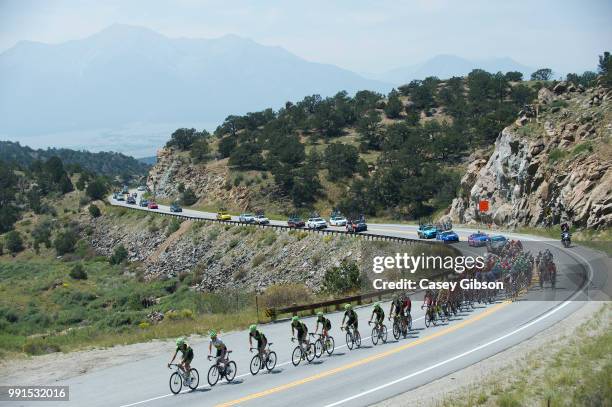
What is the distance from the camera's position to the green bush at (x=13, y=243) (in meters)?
101

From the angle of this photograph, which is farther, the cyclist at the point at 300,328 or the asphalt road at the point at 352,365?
the cyclist at the point at 300,328

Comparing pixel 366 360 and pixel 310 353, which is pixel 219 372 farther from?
pixel 366 360

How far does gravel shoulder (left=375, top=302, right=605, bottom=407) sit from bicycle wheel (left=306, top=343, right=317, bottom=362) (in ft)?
16.7

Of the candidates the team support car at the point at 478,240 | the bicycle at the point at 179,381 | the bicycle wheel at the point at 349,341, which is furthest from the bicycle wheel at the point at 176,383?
the team support car at the point at 478,240

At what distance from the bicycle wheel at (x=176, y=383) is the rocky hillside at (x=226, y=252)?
3358 cm

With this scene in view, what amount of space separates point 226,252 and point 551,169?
34.5 m

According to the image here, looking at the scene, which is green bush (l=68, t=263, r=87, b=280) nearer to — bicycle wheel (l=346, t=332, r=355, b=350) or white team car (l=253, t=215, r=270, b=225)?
white team car (l=253, t=215, r=270, b=225)

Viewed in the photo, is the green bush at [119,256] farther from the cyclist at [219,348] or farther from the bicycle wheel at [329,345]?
the cyclist at [219,348]

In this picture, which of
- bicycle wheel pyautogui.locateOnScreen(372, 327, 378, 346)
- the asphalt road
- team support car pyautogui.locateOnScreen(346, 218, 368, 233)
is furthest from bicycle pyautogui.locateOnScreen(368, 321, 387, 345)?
team support car pyautogui.locateOnScreen(346, 218, 368, 233)

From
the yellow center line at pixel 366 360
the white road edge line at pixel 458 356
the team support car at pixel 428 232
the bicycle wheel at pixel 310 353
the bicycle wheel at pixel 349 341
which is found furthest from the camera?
the team support car at pixel 428 232

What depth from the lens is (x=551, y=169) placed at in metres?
Result: 59.0

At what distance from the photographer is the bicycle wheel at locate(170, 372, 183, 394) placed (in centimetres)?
1943

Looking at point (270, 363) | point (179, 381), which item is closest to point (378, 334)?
point (270, 363)

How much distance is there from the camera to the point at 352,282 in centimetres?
4100
